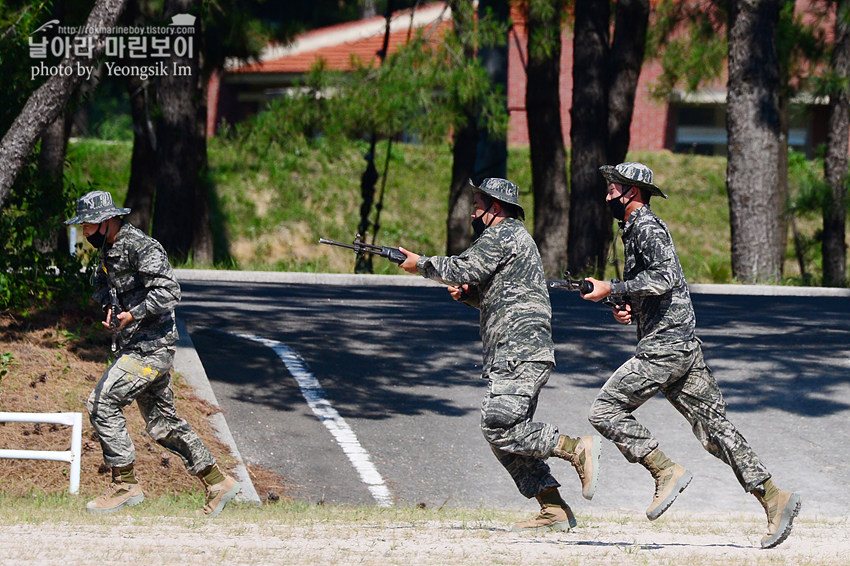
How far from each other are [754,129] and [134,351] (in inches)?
575

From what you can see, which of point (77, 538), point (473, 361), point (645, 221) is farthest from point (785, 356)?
point (77, 538)

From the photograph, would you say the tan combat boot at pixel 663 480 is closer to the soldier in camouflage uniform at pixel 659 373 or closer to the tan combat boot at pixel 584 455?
the soldier in camouflage uniform at pixel 659 373

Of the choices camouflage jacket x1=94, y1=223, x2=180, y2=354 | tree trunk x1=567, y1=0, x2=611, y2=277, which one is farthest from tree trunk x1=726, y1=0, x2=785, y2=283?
camouflage jacket x1=94, y1=223, x2=180, y2=354

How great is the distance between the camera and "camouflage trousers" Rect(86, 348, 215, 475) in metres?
7.30

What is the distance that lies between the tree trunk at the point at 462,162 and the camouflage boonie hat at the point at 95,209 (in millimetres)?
14156

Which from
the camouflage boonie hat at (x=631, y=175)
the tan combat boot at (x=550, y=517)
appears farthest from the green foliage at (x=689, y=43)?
the tan combat boot at (x=550, y=517)

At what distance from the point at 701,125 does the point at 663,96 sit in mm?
15583

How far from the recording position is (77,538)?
6.39 meters

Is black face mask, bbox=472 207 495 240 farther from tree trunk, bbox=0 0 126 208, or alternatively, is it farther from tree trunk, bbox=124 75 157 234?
tree trunk, bbox=124 75 157 234

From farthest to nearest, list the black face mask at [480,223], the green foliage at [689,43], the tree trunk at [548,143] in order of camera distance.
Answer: the green foliage at [689,43]
the tree trunk at [548,143]
the black face mask at [480,223]

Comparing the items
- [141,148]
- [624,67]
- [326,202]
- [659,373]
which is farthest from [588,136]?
[659,373]

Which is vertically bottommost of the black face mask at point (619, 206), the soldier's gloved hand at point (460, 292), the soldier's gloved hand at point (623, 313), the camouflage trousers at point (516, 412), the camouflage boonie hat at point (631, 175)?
the camouflage trousers at point (516, 412)

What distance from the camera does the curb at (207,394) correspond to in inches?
336

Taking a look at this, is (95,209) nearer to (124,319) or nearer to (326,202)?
(124,319)
